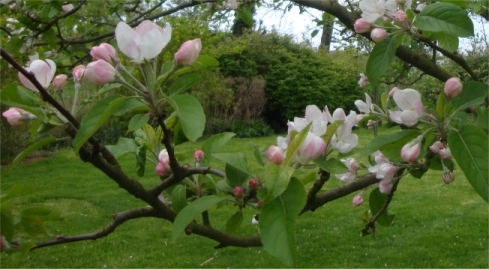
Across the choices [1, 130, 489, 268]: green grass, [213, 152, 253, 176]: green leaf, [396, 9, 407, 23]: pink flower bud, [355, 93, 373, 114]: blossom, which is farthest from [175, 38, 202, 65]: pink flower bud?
[1, 130, 489, 268]: green grass

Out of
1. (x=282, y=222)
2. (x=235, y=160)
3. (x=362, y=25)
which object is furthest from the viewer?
(x=362, y=25)

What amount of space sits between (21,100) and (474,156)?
0.76 m

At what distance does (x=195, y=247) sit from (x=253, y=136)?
260 inches

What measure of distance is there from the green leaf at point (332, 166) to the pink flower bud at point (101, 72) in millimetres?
358

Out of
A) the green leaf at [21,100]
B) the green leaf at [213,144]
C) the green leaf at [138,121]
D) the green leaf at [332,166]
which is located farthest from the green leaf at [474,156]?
the green leaf at [21,100]

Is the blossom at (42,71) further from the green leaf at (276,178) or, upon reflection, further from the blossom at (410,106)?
the blossom at (410,106)

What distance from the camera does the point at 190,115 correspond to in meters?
0.73

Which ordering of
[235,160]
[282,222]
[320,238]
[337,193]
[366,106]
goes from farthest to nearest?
[320,238] → [366,106] → [337,193] → [235,160] → [282,222]

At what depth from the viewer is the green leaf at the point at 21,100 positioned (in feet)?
2.43

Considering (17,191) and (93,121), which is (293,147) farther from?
(17,191)

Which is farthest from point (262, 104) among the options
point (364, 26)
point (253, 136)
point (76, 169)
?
point (364, 26)

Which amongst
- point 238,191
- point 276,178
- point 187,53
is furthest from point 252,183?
point 187,53

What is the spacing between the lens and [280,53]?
12.9 m

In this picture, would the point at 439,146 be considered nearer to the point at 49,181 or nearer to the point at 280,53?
the point at 49,181
